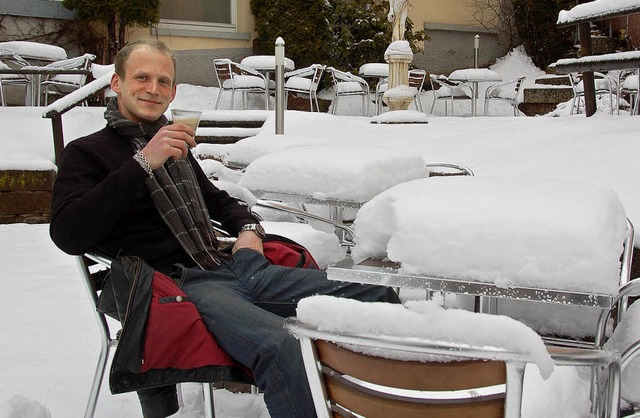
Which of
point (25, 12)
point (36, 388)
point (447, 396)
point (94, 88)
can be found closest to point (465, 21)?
point (25, 12)

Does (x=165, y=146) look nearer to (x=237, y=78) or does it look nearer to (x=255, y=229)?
(x=255, y=229)

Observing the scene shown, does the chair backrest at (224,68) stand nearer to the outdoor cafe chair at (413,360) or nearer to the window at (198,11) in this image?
the window at (198,11)

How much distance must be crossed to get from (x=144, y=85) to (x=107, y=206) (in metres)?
0.43

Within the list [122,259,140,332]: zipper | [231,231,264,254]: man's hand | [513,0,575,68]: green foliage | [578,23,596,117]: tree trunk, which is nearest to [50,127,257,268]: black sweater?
[231,231,264,254]: man's hand

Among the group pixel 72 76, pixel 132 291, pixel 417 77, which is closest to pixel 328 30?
pixel 417 77

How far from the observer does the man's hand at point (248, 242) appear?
203 centimetres

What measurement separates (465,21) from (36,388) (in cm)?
1165

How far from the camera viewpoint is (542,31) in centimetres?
1223

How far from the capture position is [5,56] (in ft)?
23.4

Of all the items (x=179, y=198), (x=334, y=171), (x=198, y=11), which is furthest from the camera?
(x=198, y=11)

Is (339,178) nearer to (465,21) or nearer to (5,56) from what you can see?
(5,56)

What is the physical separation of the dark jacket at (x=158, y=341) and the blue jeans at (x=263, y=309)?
45 mm

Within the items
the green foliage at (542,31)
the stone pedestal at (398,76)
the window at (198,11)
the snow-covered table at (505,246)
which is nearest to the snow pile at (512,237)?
the snow-covered table at (505,246)

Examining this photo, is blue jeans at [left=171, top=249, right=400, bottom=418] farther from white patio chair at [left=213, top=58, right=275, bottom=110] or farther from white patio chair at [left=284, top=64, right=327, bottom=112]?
white patio chair at [left=284, top=64, right=327, bottom=112]
